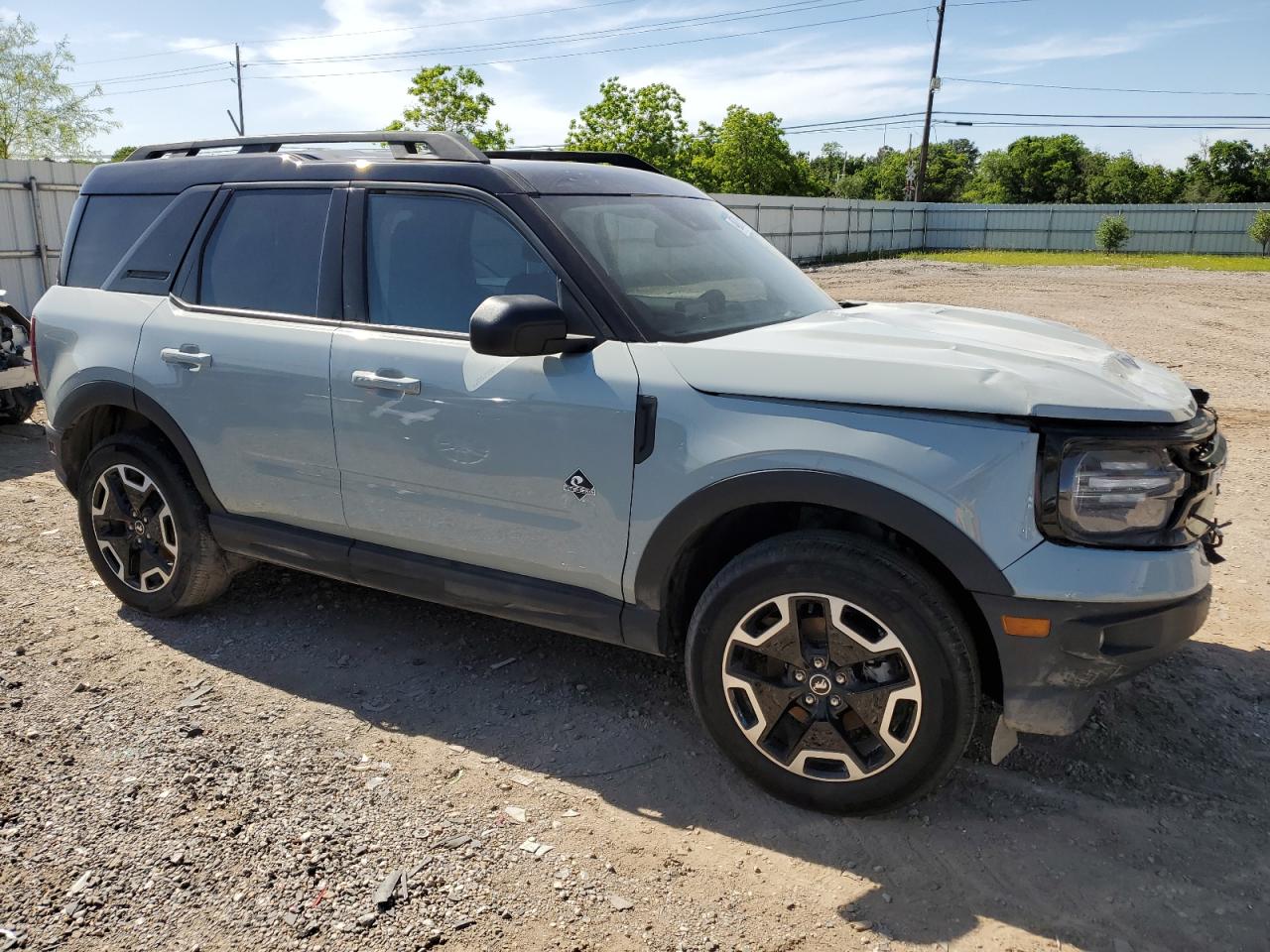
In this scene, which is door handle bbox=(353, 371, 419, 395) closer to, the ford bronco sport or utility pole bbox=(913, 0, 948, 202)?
the ford bronco sport

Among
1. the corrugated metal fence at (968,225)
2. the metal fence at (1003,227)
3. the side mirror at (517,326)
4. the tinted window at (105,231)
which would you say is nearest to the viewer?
the side mirror at (517,326)

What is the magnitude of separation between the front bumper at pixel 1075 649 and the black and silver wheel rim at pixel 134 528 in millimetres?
3468

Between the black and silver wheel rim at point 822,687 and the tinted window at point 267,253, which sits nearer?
the black and silver wheel rim at point 822,687

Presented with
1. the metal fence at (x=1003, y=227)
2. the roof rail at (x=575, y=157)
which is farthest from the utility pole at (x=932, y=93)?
the roof rail at (x=575, y=157)

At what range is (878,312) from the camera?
3982 millimetres

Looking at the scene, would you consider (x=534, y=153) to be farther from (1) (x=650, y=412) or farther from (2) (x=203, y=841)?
(2) (x=203, y=841)

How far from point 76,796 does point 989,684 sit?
287 cm

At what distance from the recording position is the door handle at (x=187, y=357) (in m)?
4.07

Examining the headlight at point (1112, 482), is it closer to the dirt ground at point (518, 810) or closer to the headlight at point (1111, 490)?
the headlight at point (1111, 490)

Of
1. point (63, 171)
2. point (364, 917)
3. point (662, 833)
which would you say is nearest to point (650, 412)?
point (662, 833)

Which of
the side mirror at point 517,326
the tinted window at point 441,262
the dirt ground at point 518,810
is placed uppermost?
the tinted window at point 441,262

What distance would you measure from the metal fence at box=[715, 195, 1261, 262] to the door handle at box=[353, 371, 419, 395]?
36266 mm

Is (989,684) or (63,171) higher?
(63,171)

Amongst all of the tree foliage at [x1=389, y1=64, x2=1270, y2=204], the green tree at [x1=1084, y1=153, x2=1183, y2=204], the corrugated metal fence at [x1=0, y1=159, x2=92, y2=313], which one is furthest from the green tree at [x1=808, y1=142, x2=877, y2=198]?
the corrugated metal fence at [x1=0, y1=159, x2=92, y2=313]
